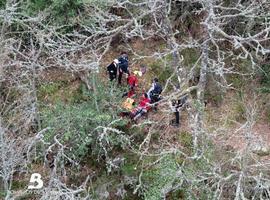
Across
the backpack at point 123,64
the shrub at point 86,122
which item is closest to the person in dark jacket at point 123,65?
the backpack at point 123,64

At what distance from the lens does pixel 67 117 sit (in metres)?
11.2

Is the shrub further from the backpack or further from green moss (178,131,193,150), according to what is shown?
green moss (178,131,193,150)

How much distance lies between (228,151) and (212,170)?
128 centimetres

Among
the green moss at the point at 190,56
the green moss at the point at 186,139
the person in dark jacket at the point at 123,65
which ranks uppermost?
the person in dark jacket at the point at 123,65

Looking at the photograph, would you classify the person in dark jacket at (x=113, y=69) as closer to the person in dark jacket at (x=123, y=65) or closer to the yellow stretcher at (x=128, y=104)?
the person in dark jacket at (x=123, y=65)

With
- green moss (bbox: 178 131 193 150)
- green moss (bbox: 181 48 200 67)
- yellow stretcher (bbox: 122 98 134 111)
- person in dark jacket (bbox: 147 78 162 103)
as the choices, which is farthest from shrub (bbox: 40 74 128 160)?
green moss (bbox: 181 48 200 67)

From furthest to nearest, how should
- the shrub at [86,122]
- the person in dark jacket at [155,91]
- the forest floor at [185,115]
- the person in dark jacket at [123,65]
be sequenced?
the person in dark jacket at [123,65] < the forest floor at [185,115] < the person in dark jacket at [155,91] < the shrub at [86,122]

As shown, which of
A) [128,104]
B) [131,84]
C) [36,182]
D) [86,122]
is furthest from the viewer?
[131,84]

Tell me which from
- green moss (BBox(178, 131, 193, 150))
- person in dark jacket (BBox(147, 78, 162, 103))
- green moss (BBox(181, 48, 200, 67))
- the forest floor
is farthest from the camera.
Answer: green moss (BBox(181, 48, 200, 67))

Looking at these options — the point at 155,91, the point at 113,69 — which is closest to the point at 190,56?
the point at 113,69

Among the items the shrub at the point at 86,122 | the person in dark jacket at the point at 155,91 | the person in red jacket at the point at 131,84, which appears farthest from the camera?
the person in red jacket at the point at 131,84

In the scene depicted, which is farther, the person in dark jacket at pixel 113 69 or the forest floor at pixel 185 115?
the person in dark jacket at pixel 113 69

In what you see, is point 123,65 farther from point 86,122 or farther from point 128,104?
point 86,122

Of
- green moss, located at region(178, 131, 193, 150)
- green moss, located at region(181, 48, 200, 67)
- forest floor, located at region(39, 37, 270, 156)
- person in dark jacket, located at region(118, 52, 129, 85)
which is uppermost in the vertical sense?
person in dark jacket, located at region(118, 52, 129, 85)
